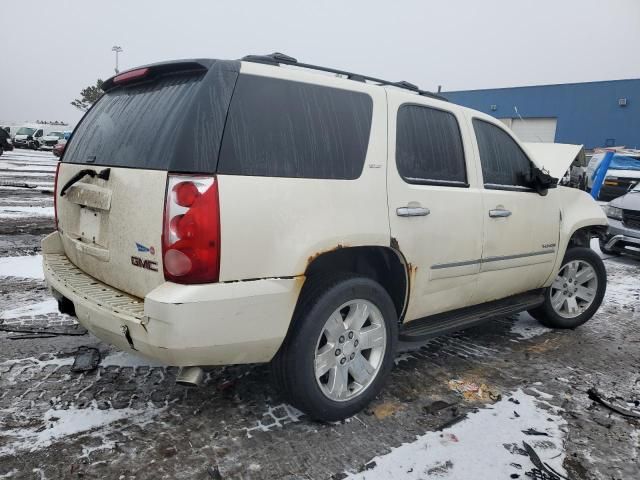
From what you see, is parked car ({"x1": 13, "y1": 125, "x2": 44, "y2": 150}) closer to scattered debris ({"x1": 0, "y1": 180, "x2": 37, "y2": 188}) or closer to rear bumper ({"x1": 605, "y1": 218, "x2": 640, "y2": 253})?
scattered debris ({"x1": 0, "y1": 180, "x2": 37, "y2": 188})

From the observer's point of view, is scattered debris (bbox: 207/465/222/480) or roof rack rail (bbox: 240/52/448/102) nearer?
scattered debris (bbox: 207/465/222/480)

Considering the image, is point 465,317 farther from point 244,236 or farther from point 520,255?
point 244,236

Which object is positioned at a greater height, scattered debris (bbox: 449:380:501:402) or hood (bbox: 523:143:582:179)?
hood (bbox: 523:143:582:179)

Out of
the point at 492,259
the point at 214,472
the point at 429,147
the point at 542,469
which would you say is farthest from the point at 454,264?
the point at 214,472

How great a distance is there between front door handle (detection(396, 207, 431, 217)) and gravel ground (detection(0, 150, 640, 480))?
44.8 inches

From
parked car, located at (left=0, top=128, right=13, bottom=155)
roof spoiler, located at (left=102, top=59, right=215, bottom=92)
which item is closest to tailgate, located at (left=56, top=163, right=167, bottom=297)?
roof spoiler, located at (left=102, top=59, right=215, bottom=92)

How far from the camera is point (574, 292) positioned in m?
4.59

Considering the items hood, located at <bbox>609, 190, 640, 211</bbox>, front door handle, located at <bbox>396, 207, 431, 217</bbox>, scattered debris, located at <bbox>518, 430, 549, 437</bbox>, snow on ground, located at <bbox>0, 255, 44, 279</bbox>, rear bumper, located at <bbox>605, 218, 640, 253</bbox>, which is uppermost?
front door handle, located at <bbox>396, 207, 431, 217</bbox>

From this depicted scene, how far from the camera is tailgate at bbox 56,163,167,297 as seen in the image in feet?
7.41

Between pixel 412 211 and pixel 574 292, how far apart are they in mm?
2581

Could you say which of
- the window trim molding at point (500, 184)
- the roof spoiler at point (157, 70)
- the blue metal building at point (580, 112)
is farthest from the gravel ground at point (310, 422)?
the blue metal building at point (580, 112)

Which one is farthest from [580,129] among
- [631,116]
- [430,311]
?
[430,311]

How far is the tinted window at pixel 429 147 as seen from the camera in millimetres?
2975

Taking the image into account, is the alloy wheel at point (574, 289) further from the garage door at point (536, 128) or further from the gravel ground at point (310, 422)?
the garage door at point (536, 128)
